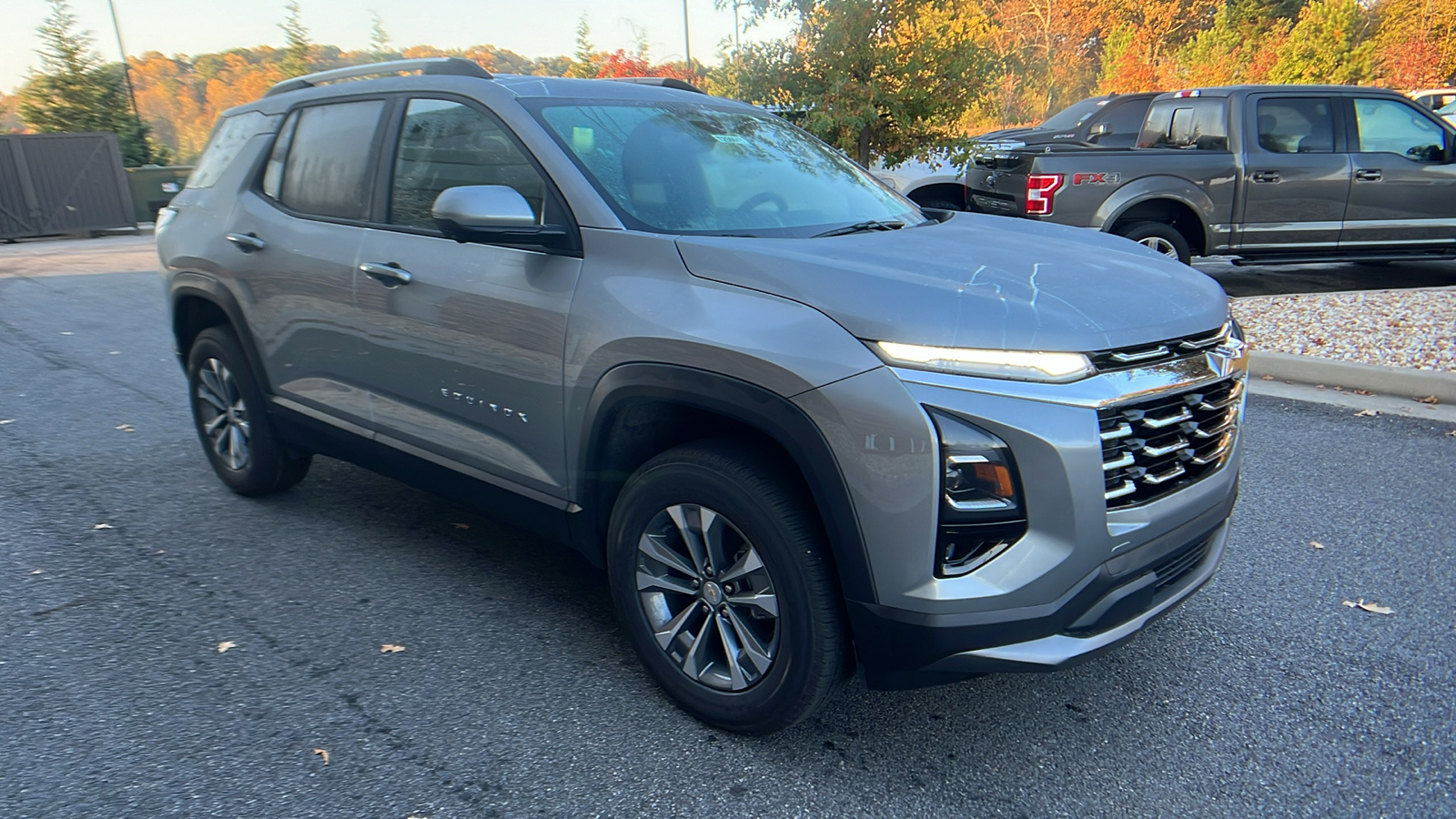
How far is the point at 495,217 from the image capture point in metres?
2.77

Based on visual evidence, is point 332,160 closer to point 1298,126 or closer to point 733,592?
point 733,592

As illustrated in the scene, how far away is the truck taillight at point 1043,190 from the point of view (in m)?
8.37

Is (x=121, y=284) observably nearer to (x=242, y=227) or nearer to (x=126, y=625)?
(x=242, y=227)

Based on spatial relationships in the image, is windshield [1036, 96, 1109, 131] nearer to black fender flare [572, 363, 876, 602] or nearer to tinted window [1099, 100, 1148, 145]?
tinted window [1099, 100, 1148, 145]

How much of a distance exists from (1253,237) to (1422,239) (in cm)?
166

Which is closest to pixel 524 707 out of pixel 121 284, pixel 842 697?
pixel 842 697

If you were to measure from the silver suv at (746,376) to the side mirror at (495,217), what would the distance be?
1 cm

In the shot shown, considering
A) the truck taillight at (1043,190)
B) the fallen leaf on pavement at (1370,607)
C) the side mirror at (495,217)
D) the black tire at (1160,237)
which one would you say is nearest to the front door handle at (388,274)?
the side mirror at (495,217)

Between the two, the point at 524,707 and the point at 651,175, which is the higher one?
the point at 651,175

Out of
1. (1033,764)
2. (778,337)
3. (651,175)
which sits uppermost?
(651,175)

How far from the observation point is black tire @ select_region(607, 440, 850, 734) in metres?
2.38

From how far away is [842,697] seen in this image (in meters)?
2.91

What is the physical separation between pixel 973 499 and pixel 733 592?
73 cm

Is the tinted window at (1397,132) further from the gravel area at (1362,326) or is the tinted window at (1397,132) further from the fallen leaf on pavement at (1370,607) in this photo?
the fallen leaf on pavement at (1370,607)
